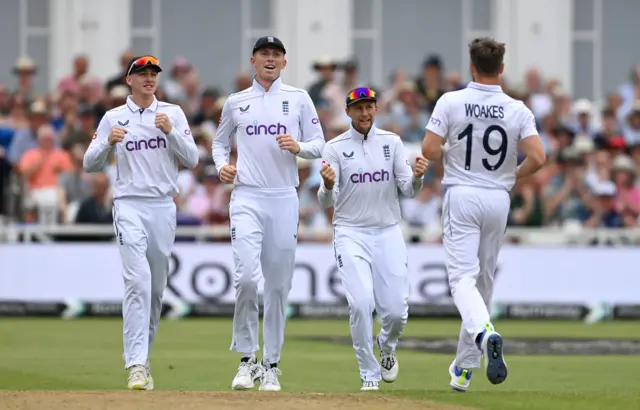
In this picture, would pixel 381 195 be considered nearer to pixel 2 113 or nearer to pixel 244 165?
pixel 244 165

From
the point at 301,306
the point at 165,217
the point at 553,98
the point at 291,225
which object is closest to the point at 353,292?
the point at 291,225

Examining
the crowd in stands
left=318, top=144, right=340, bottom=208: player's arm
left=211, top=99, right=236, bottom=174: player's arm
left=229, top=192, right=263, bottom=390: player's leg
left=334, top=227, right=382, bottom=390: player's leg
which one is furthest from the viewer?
the crowd in stands

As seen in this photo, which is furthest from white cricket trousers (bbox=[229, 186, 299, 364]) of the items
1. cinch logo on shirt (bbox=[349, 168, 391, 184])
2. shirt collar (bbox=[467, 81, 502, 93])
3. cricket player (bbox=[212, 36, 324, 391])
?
shirt collar (bbox=[467, 81, 502, 93])

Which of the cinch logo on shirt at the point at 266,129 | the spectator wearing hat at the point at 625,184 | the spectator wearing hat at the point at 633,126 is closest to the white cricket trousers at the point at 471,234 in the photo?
the cinch logo on shirt at the point at 266,129

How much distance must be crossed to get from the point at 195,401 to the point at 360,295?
7.38ft

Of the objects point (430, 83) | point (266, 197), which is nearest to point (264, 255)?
point (266, 197)

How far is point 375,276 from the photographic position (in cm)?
1256

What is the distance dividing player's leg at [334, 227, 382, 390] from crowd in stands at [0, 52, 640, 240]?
943 centimetres

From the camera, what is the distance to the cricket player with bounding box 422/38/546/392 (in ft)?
38.8

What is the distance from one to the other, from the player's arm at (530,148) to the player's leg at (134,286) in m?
3.16

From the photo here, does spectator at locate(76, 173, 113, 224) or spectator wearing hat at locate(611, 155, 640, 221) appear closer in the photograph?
spectator at locate(76, 173, 113, 224)

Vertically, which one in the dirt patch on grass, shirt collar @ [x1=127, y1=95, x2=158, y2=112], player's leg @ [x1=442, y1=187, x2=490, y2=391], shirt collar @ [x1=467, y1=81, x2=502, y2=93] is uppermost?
shirt collar @ [x1=467, y1=81, x2=502, y2=93]

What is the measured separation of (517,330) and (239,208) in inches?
332

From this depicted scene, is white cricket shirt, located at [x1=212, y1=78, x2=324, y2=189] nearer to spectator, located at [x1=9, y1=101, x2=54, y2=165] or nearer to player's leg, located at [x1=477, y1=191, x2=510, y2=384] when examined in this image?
player's leg, located at [x1=477, y1=191, x2=510, y2=384]
